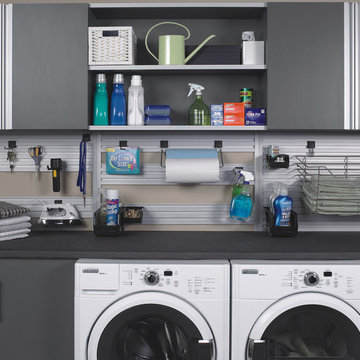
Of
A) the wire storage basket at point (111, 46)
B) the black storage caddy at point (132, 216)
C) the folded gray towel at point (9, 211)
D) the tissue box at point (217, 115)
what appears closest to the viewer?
the folded gray towel at point (9, 211)

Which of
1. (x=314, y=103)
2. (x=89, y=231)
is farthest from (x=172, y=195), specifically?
(x=314, y=103)

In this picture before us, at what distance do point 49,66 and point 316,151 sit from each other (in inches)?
65.7

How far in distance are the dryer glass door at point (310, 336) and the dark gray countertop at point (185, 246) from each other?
0.26 m

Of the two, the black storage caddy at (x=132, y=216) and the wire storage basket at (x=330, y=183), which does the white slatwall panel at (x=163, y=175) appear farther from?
the wire storage basket at (x=330, y=183)

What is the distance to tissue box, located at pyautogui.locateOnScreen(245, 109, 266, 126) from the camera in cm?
247

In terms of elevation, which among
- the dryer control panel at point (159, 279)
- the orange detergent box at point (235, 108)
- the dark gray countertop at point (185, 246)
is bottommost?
the dryer control panel at point (159, 279)

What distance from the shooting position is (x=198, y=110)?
2.55m

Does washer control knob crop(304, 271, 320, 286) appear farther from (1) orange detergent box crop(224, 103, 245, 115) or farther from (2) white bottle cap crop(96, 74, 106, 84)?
(2) white bottle cap crop(96, 74, 106, 84)

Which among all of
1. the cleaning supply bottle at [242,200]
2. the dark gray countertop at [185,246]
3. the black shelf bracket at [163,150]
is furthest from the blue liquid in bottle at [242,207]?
the black shelf bracket at [163,150]

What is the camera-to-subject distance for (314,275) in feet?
6.57

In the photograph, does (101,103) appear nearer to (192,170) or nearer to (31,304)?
(192,170)

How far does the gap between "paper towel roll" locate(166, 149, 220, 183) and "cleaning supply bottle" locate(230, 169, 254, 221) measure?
159mm

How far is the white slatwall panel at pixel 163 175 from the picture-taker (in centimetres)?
271

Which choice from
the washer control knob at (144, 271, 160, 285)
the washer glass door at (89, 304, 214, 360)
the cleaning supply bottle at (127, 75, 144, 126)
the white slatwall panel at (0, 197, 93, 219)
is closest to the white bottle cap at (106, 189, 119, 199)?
the white slatwall panel at (0, 197, 93, 219)
